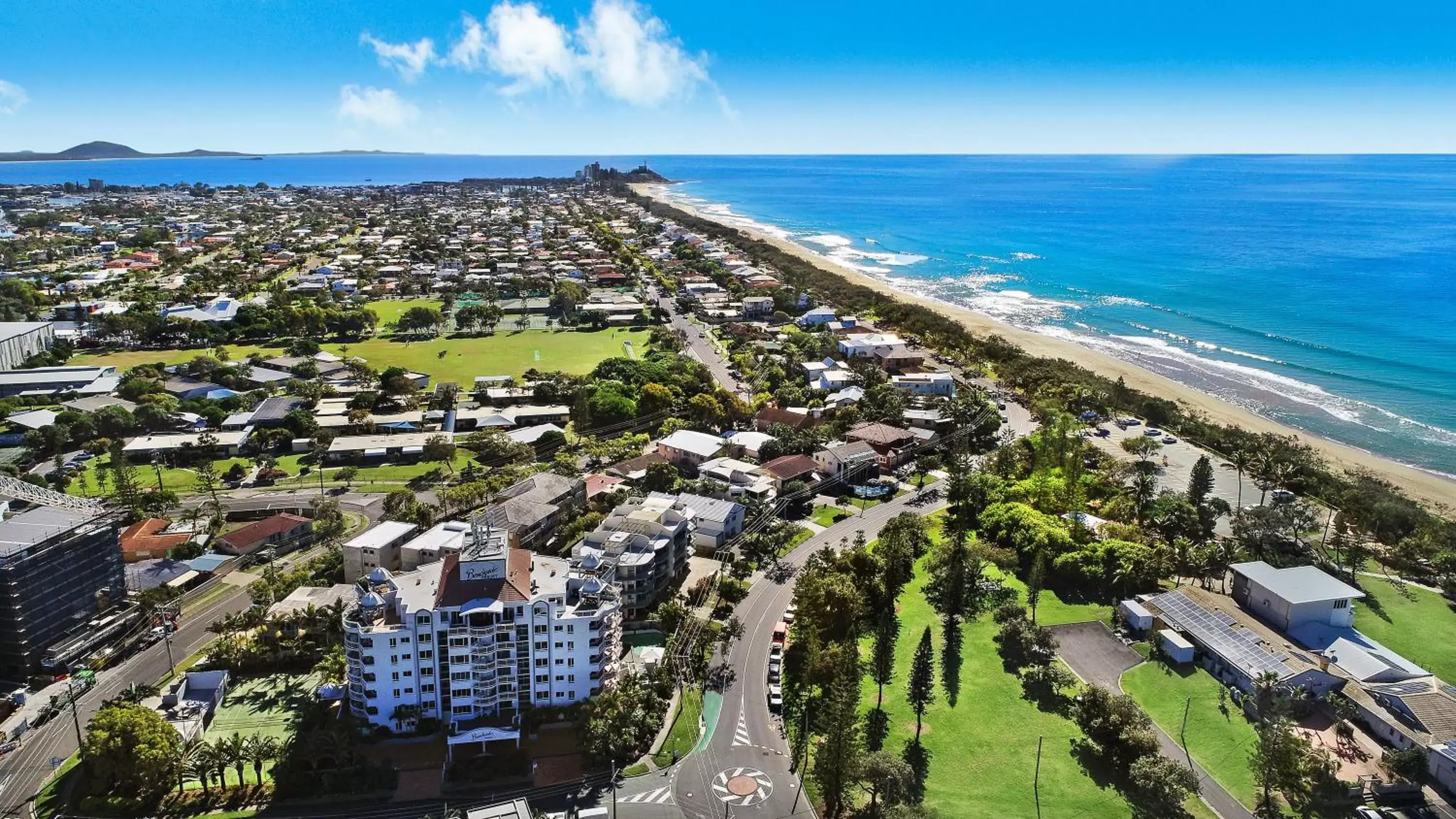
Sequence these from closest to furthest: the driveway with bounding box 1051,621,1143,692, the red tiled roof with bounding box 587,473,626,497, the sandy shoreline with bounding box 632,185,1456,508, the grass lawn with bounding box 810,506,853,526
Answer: the driveway with bounding box 1051,621,1143,692, the grass lawn with bounding box 810,506,853,526, the red tiled roof with bounding box 587,473,626,497, the sandy shoreline with bounding box 632,185,1456,508

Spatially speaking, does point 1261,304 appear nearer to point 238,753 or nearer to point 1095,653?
point 1095,653

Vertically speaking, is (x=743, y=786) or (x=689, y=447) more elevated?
(x=689, y=447)

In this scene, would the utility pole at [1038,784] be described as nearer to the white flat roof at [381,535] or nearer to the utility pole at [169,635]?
the white flat roof at [381,535]

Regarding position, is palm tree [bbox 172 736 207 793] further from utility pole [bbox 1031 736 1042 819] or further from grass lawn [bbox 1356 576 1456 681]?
grass lawn [bbox 1356 576 1456 681]

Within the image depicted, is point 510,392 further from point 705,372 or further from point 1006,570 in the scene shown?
point 1006,570

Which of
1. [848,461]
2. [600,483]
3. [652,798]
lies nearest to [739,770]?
[652,798]

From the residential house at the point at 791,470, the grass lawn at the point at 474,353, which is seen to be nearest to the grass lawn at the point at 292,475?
the grass lawn at the point at 474,353

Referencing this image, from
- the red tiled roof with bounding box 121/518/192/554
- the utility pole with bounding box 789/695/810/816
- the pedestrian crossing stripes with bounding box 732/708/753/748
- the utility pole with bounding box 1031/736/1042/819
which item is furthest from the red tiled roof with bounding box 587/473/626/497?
the utility pole with bounding box 1031/736/1042/819
